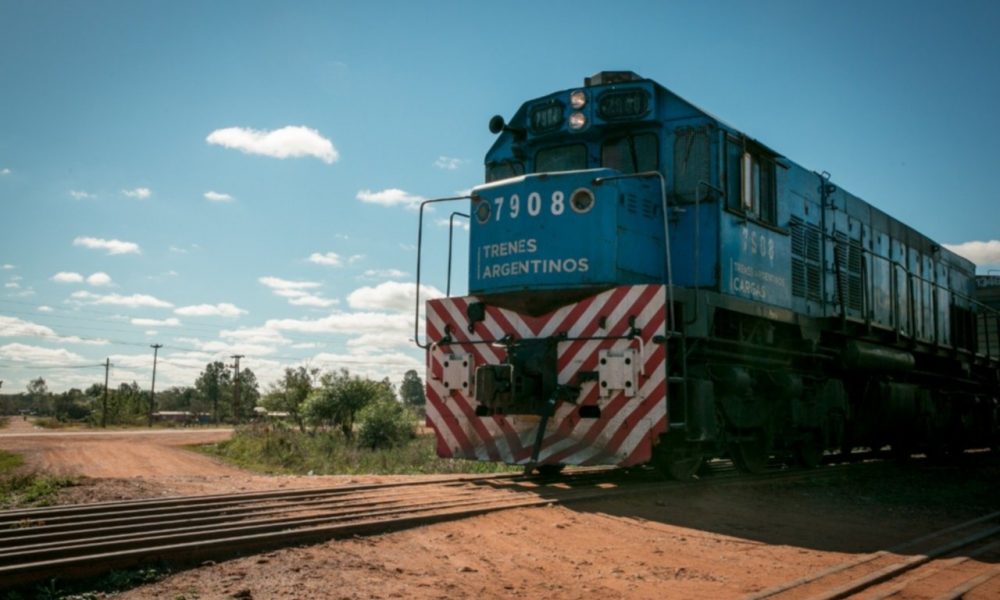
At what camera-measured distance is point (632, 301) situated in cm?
746

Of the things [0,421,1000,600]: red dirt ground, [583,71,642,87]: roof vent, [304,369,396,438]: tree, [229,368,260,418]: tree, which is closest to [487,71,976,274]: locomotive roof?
[583,71,642,87]: roof vent

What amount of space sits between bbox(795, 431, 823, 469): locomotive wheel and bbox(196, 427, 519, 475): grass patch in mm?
4118

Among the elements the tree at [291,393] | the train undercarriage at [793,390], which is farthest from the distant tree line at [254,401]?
the train undercarriage at [793,390]

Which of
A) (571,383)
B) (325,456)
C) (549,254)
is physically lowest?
(325,456)

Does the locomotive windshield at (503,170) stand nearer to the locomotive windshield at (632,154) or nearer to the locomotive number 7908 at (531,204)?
the locomotive windshield at (632,154)

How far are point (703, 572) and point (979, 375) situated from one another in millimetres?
15244

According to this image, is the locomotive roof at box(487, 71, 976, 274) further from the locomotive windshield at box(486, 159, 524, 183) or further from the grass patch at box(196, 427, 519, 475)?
the grass patch at box(196, 427, 519, 475)

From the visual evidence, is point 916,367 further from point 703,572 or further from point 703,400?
point 703,572

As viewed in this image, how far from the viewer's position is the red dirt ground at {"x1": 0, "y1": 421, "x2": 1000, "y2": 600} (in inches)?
161

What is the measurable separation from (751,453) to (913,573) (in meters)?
4.74

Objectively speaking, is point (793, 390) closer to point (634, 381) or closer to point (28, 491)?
point (634, 381)

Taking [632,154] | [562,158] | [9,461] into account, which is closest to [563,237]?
[632,154]

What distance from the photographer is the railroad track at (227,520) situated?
4078 millimetres

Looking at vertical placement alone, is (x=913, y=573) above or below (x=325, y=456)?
above
